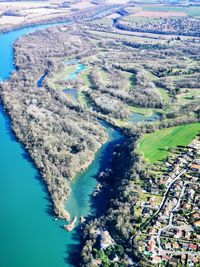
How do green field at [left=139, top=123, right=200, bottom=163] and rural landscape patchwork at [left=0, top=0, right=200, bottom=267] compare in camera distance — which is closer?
rural landscape patchwork at [left=0, top=0, right=200, bottom=267]

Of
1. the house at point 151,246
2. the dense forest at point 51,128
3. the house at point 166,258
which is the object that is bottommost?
the house at point 166,258

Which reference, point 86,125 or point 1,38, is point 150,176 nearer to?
point 86,125

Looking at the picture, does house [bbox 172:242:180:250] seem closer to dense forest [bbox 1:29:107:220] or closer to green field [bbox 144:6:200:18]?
dense forest [bbox 1:29:107:220]

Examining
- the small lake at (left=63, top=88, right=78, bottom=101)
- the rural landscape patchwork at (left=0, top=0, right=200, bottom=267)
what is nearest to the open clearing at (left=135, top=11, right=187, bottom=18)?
the rural landscape patchwork at (left=0, top=0, right=200, bottom=267)

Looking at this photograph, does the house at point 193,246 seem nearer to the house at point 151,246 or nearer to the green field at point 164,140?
the house at point 151,246

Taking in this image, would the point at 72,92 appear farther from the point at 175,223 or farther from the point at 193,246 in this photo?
the point at 193,246

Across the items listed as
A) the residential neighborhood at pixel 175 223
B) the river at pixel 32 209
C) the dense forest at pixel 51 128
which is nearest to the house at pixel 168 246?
the residential neighborhood at pixel 175 223
